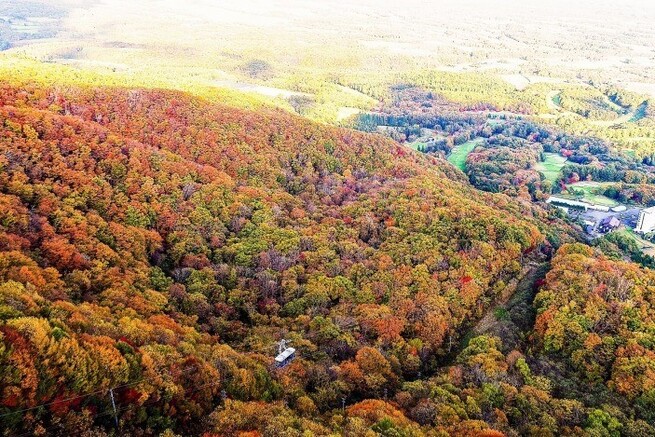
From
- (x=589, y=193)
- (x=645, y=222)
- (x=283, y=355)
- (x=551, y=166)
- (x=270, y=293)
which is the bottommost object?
(x=589, y=193)

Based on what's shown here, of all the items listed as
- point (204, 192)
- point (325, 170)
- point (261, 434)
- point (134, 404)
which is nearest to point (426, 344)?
point (261, 434)

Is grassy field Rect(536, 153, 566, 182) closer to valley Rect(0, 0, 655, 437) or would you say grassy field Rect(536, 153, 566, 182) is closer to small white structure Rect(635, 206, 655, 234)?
small white structure Rect(635, 206, 655, 234)

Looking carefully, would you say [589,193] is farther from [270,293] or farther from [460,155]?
[270,293]

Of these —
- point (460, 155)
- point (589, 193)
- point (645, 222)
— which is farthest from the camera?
point (460, 155)

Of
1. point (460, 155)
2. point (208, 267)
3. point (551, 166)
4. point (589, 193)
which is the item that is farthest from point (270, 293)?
point (460, 155)

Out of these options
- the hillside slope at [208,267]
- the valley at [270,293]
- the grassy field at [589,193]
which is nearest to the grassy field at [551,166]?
the grassy field at [589,193]
